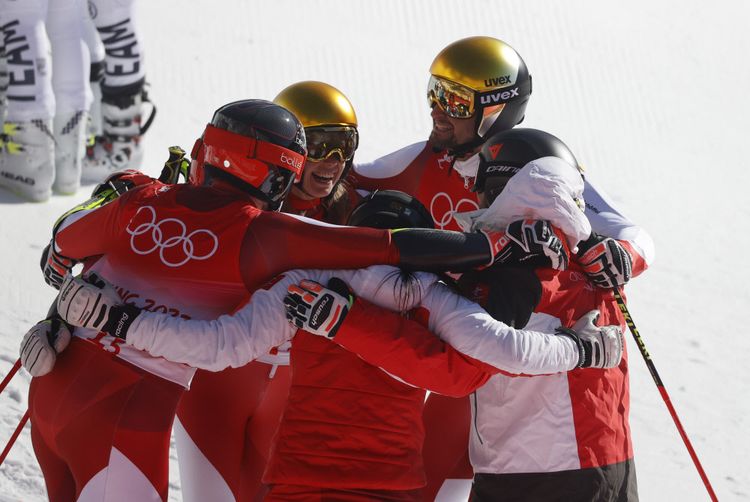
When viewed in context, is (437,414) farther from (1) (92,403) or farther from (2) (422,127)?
(2) (422,127)

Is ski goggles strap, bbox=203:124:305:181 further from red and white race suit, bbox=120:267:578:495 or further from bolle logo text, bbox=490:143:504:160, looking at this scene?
bolle logo text, bbox=490:143:504:160

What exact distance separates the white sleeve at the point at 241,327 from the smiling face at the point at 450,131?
1.59 meters

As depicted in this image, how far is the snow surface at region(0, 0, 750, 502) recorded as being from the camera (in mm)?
7309

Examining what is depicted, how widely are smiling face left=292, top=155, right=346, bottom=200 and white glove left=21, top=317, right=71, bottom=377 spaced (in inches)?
49.4

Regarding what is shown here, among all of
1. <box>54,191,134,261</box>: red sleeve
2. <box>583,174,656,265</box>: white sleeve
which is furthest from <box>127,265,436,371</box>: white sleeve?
<box>583,174,656,265</box>: white sleeve

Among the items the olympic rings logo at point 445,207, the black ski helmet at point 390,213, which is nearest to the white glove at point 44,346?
the black ski helmet at point 390,213

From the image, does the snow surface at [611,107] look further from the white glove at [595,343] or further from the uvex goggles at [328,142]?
the white glove at [595,343]

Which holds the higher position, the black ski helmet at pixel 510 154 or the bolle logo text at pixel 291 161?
the black ski helmet at pixel 510 154

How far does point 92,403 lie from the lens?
3.22 metres

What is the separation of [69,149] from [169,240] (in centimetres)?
486

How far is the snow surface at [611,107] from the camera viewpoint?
731cm

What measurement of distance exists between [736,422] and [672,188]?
14.6 feet

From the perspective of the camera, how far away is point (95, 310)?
3.12 meters

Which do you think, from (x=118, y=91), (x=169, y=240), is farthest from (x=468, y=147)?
(x=118, y=91)
